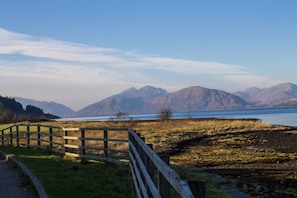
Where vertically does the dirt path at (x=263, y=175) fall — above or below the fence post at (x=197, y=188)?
below

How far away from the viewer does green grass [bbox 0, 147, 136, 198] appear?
1060cm

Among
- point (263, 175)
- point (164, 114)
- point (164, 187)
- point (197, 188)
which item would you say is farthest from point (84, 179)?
point (164, 114)

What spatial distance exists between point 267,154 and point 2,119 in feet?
292

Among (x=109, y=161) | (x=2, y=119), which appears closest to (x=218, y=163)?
(x=109, y=161)

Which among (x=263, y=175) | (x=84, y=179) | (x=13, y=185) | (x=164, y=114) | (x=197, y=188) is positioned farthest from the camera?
(x=164, y=114)

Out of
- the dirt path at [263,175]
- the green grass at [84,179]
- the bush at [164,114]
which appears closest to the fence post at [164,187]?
the green grass at [84,179]

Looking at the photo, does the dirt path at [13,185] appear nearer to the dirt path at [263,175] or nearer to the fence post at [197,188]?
the dirt path at [263,175]

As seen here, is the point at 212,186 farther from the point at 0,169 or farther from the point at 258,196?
the point at 0,169

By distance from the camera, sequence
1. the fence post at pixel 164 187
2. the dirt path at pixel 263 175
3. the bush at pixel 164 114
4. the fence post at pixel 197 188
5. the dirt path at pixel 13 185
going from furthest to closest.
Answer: the bush at pixel 164 114 → the dirt path at pixel 263 175 → the dirt path at pixel 13 185 → the fence post at pixel 164 187 → the fence post at pixel 197 188

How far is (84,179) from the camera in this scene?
41.0ft

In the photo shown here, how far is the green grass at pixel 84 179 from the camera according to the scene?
10602 millimetres

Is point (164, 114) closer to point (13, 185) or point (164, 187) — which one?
point (13, 185)

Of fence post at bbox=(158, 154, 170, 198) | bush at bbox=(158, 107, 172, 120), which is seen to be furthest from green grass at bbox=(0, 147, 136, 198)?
bush at bbox=(158, 107, 172, 120)

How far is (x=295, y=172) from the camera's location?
16703 mm
